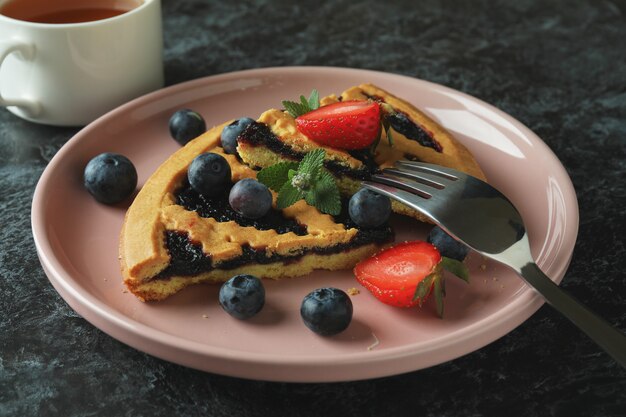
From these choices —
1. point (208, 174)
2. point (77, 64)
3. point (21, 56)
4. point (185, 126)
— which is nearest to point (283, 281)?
point (208, 174)

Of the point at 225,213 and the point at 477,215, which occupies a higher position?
the point at 477,215

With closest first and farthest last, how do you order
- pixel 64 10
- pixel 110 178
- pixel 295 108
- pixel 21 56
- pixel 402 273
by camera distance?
pixel 402 273
pixel 110 178
pixel 295 108
pixel 21 56
pixel 64 10

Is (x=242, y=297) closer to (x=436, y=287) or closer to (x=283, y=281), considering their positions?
(x=283, y=281)

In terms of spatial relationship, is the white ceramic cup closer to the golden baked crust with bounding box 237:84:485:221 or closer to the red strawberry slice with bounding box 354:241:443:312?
the golden baked crust with bounding box 237:84:485:221

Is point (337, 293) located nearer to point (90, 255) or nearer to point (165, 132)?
point (90, 255)

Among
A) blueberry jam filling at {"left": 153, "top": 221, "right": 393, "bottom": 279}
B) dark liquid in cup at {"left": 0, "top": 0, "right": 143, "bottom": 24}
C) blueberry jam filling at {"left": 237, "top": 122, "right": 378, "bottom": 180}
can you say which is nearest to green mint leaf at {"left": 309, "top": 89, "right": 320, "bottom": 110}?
blueberry jam filling at {"left": 237, "top": 122, "right": 378, "bottom": 180}

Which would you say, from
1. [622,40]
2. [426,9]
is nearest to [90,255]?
[426,9]

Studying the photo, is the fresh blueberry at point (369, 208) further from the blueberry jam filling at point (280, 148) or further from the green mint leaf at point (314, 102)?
the green mint leaf at point (314, 102)
